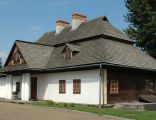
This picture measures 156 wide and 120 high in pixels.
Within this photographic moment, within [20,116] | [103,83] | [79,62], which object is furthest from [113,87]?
[20,116]

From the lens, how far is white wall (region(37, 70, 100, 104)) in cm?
2787

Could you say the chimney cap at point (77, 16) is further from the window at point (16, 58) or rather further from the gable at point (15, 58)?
the window at point (16, 58)

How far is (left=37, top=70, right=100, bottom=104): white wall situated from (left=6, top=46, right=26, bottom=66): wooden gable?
97.8 inches

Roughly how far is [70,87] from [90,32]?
19.6 ft

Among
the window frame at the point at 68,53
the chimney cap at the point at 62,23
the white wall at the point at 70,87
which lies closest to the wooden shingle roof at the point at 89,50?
the window frame at the point at 68,53

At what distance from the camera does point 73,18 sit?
38.0 meters

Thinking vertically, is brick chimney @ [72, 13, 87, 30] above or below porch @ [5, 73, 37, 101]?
above

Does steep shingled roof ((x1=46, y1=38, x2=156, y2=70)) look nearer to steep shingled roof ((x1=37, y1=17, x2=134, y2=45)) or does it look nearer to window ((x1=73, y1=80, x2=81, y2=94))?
steep shingled roof ((x1=37, y1=17, x2=134, y2=45))

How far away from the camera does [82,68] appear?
28.8 m

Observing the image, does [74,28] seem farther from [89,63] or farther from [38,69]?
[89,63]

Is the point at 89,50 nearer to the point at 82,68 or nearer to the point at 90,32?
the point at 82,68

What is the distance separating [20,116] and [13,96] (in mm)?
16630

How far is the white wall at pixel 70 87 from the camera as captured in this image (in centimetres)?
2787

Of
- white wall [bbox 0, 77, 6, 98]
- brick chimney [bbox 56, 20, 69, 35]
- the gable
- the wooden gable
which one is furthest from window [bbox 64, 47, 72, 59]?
white wall [bbox 0, 77, 6, 98]
